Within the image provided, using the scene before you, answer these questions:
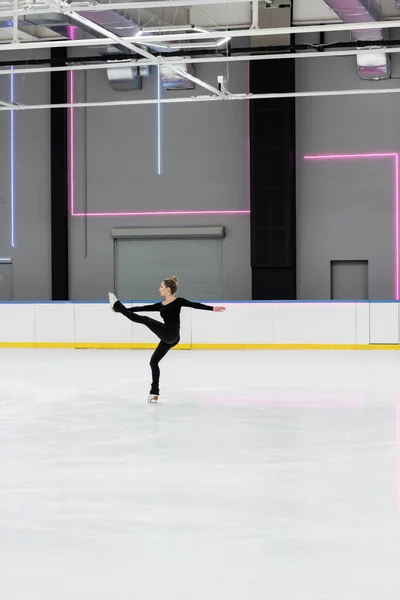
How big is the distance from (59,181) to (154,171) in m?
2.50

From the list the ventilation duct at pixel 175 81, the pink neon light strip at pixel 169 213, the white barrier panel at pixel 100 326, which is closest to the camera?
the white barrier panel at pixel 100 326

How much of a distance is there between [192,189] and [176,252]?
65.8 inches

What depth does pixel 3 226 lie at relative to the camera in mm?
24688

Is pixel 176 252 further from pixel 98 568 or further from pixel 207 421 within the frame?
pixel 98 568

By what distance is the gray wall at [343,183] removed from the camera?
896 inches

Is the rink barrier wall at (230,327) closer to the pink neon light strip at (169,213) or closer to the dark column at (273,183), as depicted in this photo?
the dark column at (273,183)

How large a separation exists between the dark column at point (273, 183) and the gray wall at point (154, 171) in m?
0.78

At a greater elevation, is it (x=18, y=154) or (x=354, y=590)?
(x=18, y=154)

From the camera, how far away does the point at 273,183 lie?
2248cm

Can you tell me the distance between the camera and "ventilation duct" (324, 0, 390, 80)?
15578 mm

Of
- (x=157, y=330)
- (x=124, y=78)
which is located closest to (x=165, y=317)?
(x=157, y=330)

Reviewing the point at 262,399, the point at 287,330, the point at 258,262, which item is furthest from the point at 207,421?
the point at 258,262

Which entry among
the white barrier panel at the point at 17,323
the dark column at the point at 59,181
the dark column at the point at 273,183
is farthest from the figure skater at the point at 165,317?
the dark column at the point at 59,181

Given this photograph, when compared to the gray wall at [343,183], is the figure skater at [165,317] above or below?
below
